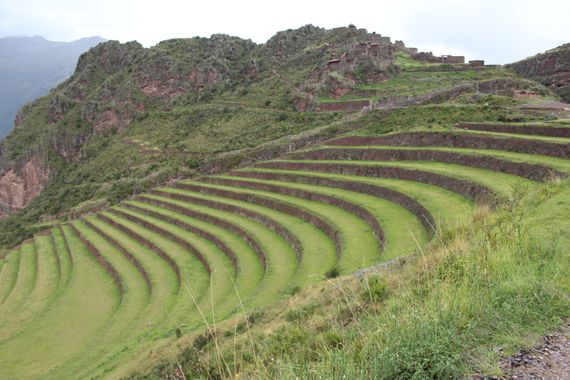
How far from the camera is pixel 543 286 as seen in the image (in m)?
3.68

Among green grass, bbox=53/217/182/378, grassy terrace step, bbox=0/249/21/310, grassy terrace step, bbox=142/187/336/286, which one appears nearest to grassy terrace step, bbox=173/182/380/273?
grassy terrace step, bbox=142/187/336/286

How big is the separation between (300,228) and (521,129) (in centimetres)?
997

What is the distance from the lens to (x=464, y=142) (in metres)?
17.9

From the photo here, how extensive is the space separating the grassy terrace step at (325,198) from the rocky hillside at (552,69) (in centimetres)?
2814

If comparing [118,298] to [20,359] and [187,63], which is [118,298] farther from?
[187,63]

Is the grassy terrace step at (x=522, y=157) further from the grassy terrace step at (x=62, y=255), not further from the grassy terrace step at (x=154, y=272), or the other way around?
the grassy terrace step at (x=62, y=255)

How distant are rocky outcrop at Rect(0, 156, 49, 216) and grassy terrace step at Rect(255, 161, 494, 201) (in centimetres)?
4698

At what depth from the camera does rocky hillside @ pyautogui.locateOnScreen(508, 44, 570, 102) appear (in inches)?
1467

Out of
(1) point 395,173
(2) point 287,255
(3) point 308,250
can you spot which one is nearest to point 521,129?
(1) point 395,173

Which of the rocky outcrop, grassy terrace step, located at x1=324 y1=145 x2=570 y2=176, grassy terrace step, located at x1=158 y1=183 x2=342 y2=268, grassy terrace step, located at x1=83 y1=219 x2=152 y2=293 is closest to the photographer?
grassy terrace step, located at x1=324 y1=145 x2=570 y2=176

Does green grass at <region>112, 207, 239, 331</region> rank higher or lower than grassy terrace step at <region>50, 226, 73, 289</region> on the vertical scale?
higher

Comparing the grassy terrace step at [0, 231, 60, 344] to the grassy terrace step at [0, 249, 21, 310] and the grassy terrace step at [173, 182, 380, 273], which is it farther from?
the grassy terrace step at [173, 182, 380, 273]

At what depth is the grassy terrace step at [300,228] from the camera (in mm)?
12038

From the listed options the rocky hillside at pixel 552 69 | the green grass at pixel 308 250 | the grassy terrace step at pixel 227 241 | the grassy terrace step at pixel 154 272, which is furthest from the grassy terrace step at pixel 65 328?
the rocky hillside at pixel 552 69
